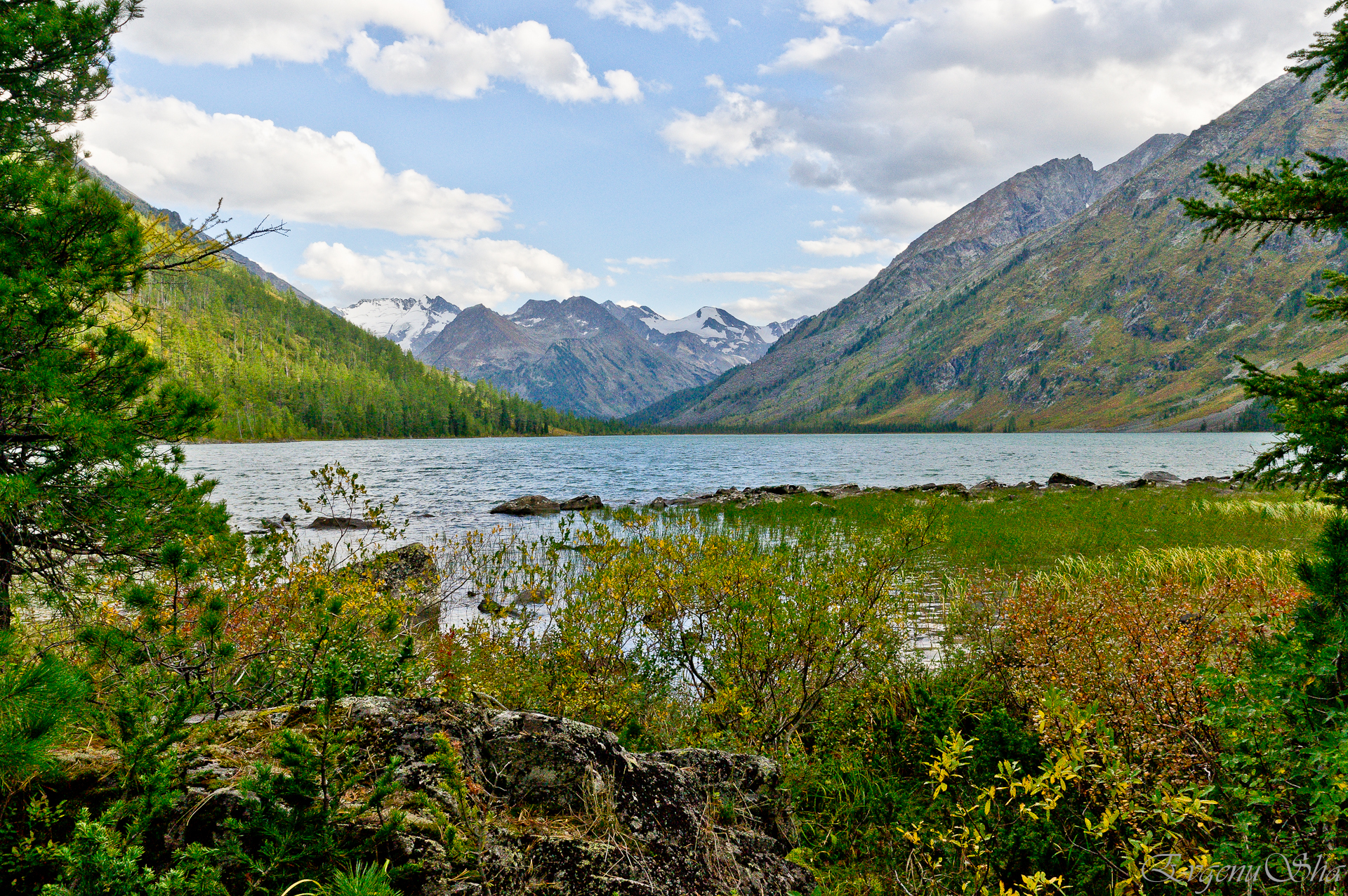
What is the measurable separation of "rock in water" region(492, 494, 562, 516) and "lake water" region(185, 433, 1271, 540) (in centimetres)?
145

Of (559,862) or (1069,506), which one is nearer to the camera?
(559,862)

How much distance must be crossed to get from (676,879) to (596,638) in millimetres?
4664

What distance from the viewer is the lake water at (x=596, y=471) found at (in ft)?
131

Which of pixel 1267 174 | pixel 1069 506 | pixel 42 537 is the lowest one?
pixel 1069 506

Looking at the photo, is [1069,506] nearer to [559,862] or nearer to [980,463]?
[559,862]

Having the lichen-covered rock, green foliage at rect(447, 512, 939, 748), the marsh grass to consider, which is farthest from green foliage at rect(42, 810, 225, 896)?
the marsh grass

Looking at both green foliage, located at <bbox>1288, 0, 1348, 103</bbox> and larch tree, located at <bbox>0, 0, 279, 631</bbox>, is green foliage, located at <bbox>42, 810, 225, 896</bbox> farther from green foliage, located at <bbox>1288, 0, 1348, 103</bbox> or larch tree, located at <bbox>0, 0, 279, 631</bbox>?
green foliage, located at <bbox>1288, 0, 1348, 103</bbox>

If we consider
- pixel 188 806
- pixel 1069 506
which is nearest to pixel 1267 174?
pixel 188 806

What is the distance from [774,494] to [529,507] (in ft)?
53.7

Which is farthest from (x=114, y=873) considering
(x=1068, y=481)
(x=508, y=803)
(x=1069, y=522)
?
(x=1068, y=481)

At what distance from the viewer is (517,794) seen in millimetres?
3488

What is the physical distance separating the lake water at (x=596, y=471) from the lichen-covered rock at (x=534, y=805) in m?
21.1

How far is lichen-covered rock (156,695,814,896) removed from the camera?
9.10 ft

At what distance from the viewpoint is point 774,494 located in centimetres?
4069
